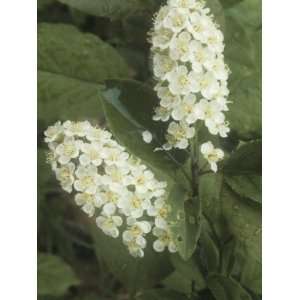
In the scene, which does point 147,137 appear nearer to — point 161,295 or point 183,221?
point 183,221

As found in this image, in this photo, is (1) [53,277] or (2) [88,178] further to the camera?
(1) [53,277]

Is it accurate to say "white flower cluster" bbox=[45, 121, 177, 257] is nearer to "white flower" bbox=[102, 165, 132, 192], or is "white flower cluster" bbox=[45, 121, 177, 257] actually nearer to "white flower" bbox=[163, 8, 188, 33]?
"white flower" bbox=[102, 165, 132, 192]

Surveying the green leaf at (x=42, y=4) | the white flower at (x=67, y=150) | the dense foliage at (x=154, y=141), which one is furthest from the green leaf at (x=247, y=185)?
the green leaf at (x=42, y=4)

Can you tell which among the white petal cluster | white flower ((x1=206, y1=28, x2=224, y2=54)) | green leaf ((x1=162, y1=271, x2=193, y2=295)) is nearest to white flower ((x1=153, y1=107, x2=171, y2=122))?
the white petal cluster

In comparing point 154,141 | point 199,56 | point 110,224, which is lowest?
point 110,224

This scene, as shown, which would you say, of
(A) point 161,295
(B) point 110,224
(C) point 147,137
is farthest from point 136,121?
(A) point 161,295
